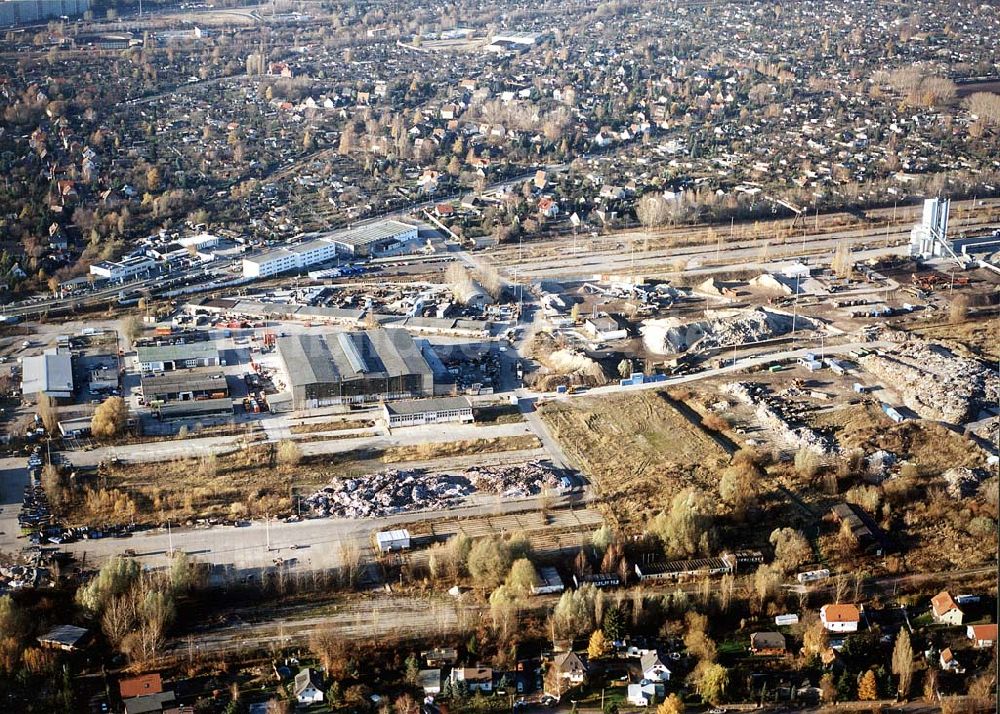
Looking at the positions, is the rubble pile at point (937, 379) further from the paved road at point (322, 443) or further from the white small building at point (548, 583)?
the white small building at point (548, 583)

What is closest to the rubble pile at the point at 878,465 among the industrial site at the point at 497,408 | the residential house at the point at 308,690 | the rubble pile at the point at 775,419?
the industrial site at the point at 497,408

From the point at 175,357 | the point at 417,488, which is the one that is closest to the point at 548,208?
the point at 175,357

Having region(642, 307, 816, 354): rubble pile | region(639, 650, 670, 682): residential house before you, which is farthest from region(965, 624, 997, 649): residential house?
region(642, 307, 816, 354): rubble pile

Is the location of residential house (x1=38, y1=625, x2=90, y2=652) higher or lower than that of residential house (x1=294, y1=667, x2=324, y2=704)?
higher

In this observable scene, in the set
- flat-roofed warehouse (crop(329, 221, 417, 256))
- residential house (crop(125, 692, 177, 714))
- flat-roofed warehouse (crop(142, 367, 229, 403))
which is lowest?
residential house (crop(125, 692, 177, 714))

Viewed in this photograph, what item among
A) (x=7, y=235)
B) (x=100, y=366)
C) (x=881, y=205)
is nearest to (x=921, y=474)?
(x=100, y=366)

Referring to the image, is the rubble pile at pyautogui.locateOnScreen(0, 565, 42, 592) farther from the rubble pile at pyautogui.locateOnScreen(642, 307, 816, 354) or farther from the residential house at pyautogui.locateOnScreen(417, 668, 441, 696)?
the rubble pile at pyautogui.locateOnScreen(642, 307, 816, 354)
